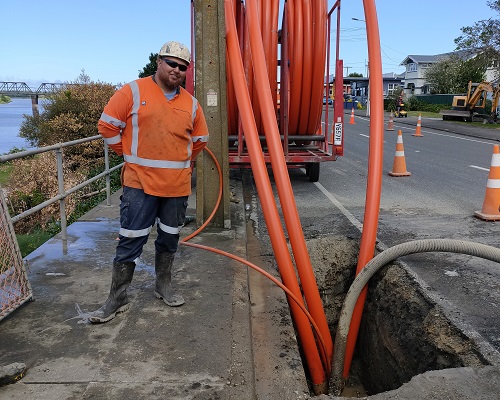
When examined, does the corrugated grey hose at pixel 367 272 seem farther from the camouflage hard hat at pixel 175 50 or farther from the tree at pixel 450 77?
the tree at pixel 450 77

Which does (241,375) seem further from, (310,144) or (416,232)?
(310,144)

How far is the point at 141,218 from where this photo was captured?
133 inches

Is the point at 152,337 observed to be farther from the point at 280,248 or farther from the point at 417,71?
the point at 417,71

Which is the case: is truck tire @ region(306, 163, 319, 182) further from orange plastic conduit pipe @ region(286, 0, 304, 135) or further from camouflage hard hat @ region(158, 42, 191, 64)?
camouflage hard hat @ region(158, 42, 191, 64)

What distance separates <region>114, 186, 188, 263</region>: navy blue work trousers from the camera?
336cm

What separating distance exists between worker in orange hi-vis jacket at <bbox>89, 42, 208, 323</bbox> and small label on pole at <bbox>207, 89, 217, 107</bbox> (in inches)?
75.6

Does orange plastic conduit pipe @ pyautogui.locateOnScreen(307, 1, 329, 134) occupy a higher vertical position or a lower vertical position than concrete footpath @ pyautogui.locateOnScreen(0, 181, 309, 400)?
higher

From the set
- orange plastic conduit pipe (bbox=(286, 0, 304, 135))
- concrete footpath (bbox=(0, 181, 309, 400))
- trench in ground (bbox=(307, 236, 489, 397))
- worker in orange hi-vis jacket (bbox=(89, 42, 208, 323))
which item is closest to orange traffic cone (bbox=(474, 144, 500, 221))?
trench in ground (bbox=(307, 236, 489, 397))

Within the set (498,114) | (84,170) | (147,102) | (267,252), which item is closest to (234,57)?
(147,102)

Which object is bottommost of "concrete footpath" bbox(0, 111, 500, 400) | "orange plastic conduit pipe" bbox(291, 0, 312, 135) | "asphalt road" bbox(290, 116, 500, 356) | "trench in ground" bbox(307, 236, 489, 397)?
"trench in ground" bbox(307, 236, 489, 397)

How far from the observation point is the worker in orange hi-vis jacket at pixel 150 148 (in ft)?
10.6

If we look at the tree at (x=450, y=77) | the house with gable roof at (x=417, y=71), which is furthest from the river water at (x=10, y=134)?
the house with gable roof at (x=417, y=71)

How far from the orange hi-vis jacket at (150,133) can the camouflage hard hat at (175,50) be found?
24cm

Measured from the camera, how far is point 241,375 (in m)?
2.76
